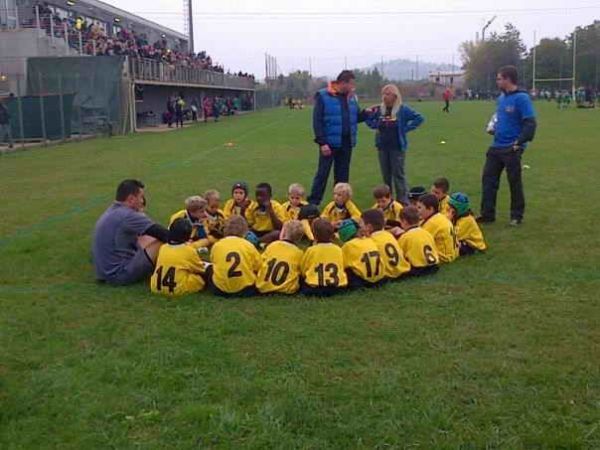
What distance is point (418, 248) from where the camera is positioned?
6.83 m

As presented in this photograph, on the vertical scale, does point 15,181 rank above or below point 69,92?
below

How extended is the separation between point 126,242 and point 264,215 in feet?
7.40

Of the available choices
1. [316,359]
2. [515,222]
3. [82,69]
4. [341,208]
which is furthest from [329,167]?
[82,69]

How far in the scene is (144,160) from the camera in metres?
19.8

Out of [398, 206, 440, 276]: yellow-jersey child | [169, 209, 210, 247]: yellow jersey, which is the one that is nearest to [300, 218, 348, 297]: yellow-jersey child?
[398, 206, 440, 276]: yellow-jersey child

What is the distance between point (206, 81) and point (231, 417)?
5160 cm

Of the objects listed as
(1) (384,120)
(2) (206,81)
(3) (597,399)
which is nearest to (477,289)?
(3) (597,399)

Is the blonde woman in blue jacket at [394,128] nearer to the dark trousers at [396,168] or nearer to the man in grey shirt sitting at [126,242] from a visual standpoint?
the dark trousers at [396,168]

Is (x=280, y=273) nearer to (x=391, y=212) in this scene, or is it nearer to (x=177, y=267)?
(x=177, y=267)

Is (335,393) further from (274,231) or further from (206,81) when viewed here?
(206,81)

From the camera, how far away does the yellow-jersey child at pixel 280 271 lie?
20.6 feet

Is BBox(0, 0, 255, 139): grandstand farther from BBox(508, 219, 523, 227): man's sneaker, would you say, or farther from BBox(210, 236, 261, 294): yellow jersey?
BBox(210, 236, 261, 294): yellow jersey

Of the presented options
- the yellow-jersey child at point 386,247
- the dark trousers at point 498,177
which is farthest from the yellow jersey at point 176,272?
the dark trousers at point 498,177

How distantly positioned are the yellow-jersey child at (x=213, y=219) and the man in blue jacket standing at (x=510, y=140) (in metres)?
3.48
